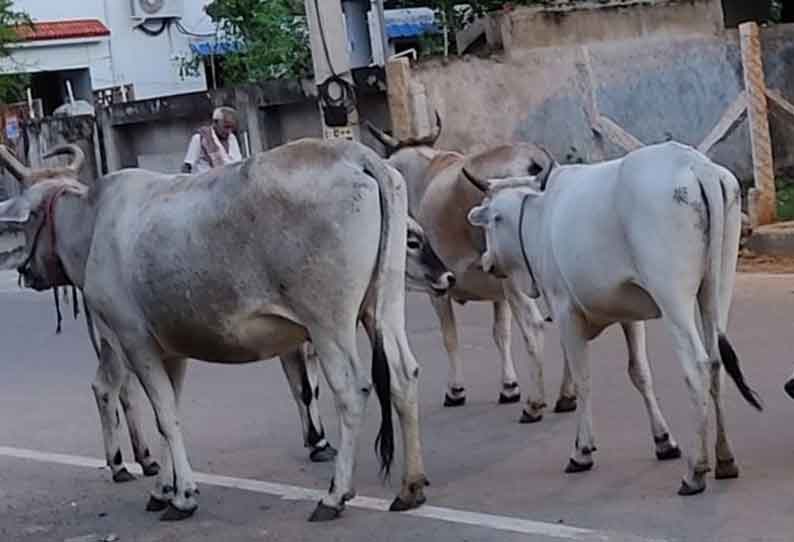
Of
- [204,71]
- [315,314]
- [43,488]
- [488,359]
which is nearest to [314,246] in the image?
[315,314]

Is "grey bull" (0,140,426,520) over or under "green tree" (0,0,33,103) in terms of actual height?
under

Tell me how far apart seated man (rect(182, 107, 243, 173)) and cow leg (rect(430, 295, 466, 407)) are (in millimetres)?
2248

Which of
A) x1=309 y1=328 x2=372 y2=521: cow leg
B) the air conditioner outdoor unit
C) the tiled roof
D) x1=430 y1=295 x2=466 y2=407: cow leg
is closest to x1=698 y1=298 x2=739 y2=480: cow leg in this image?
x1=309 y1=328 x2=372 y2=521: cow leg

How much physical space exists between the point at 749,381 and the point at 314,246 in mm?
3407

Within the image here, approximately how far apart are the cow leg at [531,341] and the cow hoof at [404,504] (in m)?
1.82

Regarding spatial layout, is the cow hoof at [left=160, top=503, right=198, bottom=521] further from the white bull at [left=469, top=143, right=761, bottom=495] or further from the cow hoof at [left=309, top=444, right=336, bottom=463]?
the white bull at [left=469, top=143, right=761, bottom=495]

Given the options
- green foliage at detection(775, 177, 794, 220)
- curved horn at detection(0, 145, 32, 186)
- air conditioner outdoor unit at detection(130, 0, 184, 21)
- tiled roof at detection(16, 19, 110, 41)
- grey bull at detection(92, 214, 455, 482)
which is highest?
air conditioner outdoor unit at detection(130, 0, 184, 21)

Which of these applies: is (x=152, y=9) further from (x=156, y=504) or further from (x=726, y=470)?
(x=726, y=470)

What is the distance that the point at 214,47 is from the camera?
115 feet

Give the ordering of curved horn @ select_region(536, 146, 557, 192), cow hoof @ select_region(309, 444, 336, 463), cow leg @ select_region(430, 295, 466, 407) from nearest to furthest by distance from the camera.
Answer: curved horn @ select_region(536, 146, 557, 192) → cow hoof @ select_region(309, 444, 336, 463) → cow leg @ select_region(430, 295, 466, 407)

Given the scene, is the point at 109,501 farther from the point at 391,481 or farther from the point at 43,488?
the point at 391,481

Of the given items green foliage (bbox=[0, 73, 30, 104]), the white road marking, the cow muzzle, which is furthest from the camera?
green foliage (bbox=[0, 73, 30, 104])

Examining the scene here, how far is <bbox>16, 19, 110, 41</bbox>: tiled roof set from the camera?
37.9 metres

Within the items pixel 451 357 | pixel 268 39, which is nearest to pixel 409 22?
pixel 268 39
